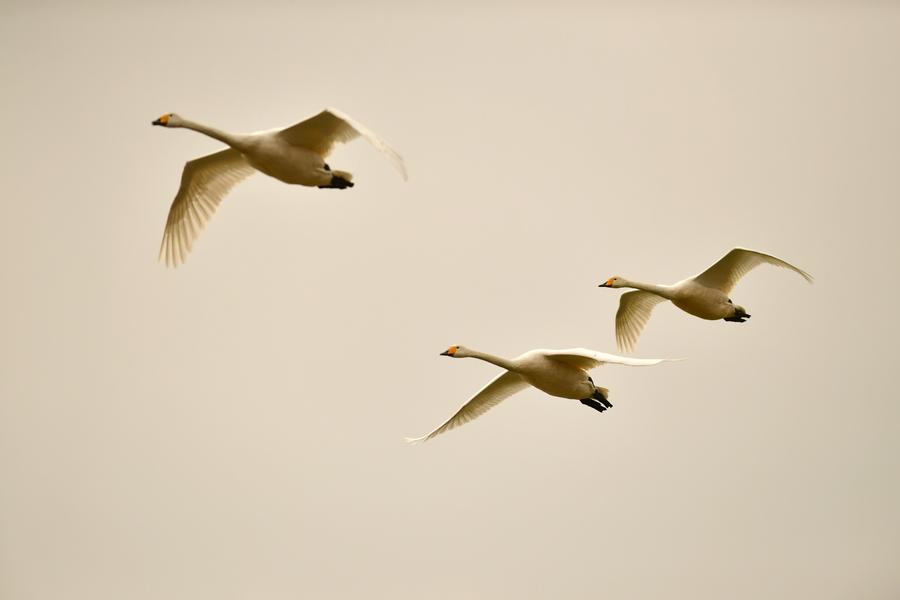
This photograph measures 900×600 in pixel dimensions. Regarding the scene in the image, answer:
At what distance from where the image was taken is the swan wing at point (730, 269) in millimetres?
32541

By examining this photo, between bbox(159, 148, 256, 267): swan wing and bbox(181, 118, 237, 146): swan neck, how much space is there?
1.83 m

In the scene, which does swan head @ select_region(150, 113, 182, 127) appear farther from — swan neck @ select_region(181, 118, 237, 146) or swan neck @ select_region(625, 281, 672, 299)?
swan neck @ select_region(625, 281, 672, 299)

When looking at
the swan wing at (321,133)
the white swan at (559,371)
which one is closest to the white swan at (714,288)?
the white swan at (559,371)

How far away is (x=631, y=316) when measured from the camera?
35406mm

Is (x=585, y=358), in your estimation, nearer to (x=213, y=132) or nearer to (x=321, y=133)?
(x=321, y=133)

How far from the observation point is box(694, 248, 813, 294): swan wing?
3254 centimetres

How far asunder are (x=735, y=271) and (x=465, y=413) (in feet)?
22.8

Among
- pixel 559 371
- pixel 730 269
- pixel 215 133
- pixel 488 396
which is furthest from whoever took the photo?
pixel 730 269

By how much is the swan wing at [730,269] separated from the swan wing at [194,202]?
10.1 meters

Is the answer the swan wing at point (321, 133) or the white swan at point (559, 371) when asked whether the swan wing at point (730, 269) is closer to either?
the white swan at point (559, 371)

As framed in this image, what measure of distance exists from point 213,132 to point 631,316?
11782mm

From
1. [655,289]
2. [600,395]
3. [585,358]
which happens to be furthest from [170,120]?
[655,289]

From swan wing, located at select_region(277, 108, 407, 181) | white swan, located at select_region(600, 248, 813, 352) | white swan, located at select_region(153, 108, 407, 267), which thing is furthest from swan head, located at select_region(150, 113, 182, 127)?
white swan, located at select_region(600, 248, 813, 352)

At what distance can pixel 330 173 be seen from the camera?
91.7 ft
